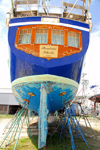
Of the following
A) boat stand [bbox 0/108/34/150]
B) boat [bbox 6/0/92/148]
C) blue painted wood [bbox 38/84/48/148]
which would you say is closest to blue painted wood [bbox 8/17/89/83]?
boat [bbox 6/0/92/148]

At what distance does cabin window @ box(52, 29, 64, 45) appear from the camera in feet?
20.4

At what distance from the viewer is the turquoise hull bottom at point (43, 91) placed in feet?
18.3

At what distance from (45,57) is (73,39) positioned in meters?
1.79

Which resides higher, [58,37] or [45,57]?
[58,37]

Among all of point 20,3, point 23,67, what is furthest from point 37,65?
point 20,3

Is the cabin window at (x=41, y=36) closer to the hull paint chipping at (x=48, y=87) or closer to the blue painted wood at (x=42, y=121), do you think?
the hull paint chipping at (x=48, y=87)

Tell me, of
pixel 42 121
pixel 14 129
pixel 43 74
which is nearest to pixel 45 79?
pixel 43 74

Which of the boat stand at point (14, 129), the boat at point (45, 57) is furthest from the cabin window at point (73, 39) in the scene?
the boat stand at point (14, 129)

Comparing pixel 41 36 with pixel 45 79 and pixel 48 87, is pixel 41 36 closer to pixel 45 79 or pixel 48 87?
pixel 45 79

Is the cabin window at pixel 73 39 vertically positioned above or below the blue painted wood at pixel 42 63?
above

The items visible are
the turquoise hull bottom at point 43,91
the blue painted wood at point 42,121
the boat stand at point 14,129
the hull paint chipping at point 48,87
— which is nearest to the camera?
the blue painted wood at point 42,121

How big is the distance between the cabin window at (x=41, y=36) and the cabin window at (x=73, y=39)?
1075 mm

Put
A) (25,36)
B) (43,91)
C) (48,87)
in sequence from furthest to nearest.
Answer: (25,36) < (48,87) < (43,91)

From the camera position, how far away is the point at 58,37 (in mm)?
6309
